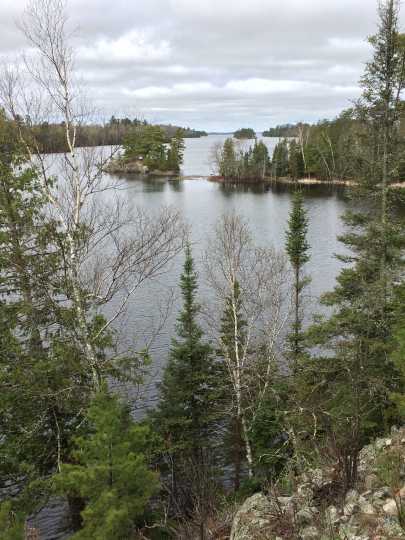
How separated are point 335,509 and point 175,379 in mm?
10891

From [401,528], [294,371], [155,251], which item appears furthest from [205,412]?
[401,528]

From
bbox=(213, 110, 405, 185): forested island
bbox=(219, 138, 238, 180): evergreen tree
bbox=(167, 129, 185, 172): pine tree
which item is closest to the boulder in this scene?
bbox=(213, 110, 405, 185): forested island

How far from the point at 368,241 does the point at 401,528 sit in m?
10.2

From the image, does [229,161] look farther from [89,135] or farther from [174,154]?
[89,135]

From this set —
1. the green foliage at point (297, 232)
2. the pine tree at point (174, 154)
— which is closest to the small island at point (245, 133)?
the pine tree at point (174, 154)

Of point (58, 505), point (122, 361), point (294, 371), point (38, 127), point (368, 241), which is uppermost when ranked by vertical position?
point (38, 127)

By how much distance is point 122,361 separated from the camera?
33.9 ft

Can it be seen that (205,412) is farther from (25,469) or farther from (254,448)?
(25,469)

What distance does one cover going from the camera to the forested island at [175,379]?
23.5ft

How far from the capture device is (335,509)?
20.6ft

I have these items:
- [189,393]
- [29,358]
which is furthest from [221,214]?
[29,358]

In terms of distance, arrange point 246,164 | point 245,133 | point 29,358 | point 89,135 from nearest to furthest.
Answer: point 89,135
point 29,358
point 246,164
point 245,133

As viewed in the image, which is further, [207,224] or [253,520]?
[207,224]

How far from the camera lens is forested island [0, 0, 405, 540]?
7.16 meters
